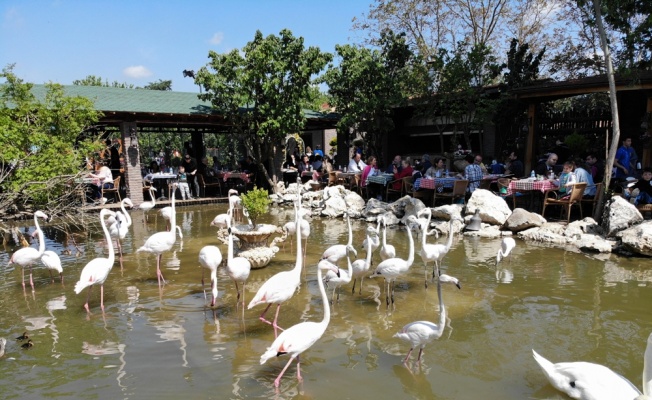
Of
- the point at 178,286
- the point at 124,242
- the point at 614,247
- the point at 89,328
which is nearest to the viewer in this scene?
the point at 89,328

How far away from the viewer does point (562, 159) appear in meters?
16.6

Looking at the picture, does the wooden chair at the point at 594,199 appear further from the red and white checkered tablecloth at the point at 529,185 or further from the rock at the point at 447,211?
the rock at the point at 447,211

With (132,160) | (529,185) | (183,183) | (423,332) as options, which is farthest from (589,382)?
(183,183)

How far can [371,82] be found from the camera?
20.4m

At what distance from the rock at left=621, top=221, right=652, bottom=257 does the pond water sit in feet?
0.90

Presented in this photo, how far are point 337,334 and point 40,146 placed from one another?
945 centimetres

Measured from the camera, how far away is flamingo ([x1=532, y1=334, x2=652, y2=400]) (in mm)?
3990

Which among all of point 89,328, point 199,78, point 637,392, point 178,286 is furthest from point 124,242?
point 637,392

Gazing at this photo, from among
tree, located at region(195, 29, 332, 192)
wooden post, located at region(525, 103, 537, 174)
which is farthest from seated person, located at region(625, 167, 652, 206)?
tree, located at region(195, 29, 332, 192)

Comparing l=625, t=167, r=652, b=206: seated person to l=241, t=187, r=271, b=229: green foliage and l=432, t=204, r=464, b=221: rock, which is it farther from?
l=241, t=187, r=271, b=229: green foliage

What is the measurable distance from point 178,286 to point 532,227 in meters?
8.23

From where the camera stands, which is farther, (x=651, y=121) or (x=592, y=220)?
(x=651, y=121)

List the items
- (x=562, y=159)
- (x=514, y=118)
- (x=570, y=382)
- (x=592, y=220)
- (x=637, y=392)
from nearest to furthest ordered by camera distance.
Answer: (x=637, y=392), (x=570, y=382), (x=592, y=220), (x=562, y=159), (x=514, y=118)

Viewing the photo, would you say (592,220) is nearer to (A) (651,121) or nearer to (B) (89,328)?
(A) (651,121)
